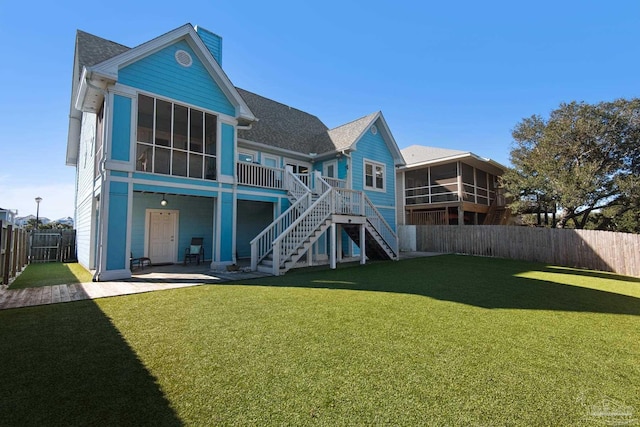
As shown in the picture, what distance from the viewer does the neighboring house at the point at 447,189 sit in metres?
19.2

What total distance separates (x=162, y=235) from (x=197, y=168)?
13.8ft

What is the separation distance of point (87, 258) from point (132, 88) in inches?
264

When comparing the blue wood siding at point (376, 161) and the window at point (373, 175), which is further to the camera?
the window at point (373, 175)

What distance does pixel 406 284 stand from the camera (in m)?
7.37

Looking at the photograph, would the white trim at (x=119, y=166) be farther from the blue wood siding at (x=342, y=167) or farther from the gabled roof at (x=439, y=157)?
the gabled roof at (x=439, y=157)

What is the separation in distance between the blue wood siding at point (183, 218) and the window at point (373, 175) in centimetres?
787

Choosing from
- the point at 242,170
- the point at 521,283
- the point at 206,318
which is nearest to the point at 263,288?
the point at 206,318

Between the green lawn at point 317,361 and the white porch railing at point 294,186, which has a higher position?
the white porch railing at point 294,186

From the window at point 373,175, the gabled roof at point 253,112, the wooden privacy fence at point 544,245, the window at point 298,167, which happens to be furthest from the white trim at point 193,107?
the wooden privacy fence at point 544,245

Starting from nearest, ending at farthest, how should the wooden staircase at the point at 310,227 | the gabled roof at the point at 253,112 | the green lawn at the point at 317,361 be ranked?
the green lawn at the point at 317,361 < the gabled roof at the point at 253,112 < the wooden staircase at the point at 310,227

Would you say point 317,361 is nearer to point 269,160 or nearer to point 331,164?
point 269,160

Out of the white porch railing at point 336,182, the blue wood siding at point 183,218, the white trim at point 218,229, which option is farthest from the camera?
the white porch railing at point 336,182

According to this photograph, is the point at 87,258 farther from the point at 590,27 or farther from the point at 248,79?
the point at 590,27

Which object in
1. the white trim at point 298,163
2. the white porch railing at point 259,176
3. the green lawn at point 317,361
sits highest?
the white trim at point 298,163
